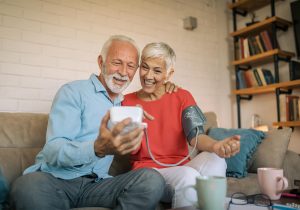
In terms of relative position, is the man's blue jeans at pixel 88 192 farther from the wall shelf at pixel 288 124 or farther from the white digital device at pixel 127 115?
the wall shelf at pixel 288 124

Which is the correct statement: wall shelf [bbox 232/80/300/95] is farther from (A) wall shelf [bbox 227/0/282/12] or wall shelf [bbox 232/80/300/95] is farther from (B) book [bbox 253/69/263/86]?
(A) wall shelf [bbox 227/0/282/12]

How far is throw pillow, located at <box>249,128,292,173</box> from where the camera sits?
1721 millimetres

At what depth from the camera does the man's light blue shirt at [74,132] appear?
95 centimetres

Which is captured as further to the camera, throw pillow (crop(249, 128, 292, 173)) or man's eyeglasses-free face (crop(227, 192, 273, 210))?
throw pillow (crop(249, 128, 292, 173))

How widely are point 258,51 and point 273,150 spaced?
1538 millimetres

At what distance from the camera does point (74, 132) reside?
1104 mm

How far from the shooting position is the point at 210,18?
126 inches

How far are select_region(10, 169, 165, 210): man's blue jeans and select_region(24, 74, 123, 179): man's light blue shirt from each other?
0.18 ft

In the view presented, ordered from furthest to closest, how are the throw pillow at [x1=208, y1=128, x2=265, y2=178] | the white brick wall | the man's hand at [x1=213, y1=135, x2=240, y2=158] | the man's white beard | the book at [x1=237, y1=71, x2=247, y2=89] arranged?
the book at [x1=237, y1=71, x2=247, y2=89] → the white brick wall → the throw pillow at [x1=208, y1=128, x2=265, y2=178] → the man's white beard → the man's hand at [x1=213, y1=135, x2=240, y2=158]

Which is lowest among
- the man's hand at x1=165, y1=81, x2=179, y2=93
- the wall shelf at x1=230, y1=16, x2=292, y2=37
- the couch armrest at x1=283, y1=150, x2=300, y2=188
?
the couch armrest at x1=283, y1=150, x2=300, y2=188

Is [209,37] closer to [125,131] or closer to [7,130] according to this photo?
[7,130]

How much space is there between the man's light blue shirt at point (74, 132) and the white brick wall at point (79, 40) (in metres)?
0.88

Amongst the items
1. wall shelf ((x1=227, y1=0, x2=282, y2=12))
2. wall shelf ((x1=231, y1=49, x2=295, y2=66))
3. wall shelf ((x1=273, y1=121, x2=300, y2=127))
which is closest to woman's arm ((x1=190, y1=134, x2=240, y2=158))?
wall shelf ((x1=273, y1=121, x2=300, y2=127))

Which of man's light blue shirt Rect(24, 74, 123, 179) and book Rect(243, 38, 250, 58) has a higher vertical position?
book Rect(243, 38, 250, 58)
